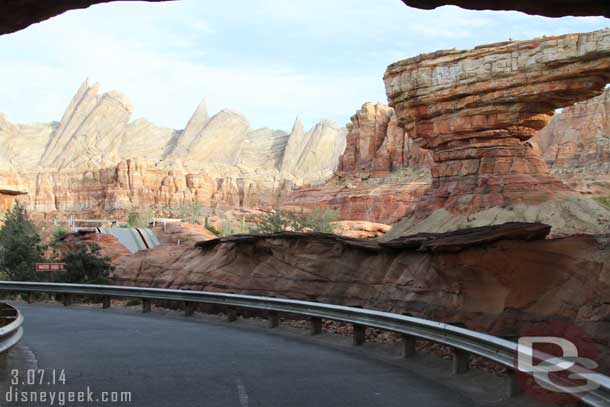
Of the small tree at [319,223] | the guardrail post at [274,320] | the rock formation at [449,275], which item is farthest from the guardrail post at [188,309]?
the small tree at [319,223]

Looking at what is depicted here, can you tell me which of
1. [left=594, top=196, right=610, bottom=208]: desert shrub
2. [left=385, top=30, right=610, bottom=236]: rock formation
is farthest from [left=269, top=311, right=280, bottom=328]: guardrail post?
[left=594, top=196, right=610, bottom=208]: desert shrub

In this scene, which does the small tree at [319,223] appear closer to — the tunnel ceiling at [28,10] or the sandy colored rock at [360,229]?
the sandy colored rock at [360,229]

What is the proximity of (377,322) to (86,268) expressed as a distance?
49.5 feet

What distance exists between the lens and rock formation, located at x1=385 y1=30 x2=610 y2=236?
50938 mm

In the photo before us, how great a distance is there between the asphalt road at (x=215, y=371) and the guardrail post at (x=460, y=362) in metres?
0.54

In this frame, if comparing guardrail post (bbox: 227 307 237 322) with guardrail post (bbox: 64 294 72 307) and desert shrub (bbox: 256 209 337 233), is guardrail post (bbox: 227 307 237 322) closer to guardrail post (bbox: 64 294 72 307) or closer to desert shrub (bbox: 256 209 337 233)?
guardrail post (bbox: 64 294 72 307)

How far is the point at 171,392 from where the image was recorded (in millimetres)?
7230

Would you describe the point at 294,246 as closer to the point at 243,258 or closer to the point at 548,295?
the point at 243,258

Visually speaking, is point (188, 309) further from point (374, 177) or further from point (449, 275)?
point (374, 177)

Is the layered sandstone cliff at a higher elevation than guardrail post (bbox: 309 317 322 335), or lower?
higher

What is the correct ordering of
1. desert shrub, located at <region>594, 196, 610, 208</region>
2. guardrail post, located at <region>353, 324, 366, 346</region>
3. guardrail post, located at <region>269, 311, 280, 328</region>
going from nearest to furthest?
guardrail post, located at <region>353, 324, 366, 346</region> → guardrail post, located at <region>269, 311, 280, 328</region> → desert shrub, located at <region>594, 196, 610, 208</region>

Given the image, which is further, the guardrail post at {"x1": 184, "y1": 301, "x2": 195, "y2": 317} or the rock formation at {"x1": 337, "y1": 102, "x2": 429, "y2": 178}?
the rock formation at {"x1": 337, "y1": 102, "x2": 429, "y2": 178}

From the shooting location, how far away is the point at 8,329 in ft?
26.0

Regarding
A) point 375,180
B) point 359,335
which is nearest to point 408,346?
point 359,335
